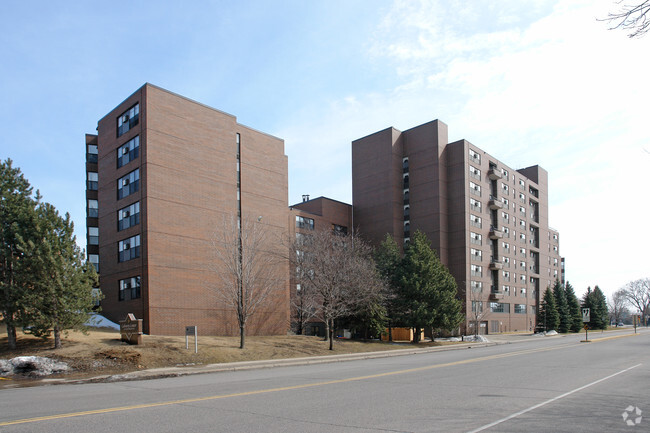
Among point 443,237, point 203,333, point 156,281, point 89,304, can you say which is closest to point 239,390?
point 89,304

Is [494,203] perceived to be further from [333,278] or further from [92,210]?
[92,210]

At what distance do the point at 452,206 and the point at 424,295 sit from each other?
30.6 m

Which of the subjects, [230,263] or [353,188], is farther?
[353,188]

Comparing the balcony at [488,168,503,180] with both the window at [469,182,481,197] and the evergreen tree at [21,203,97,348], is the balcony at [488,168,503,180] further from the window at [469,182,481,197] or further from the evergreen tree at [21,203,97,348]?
the evergreen tree at [21,203,97,348]

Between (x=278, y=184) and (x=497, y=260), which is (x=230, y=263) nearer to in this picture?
(x=278, y=184)

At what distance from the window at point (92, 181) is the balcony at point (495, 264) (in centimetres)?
5608

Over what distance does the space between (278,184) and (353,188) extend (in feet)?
107

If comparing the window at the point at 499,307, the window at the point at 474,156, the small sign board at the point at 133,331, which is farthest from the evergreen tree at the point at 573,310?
the small sign board at the point at 133,331

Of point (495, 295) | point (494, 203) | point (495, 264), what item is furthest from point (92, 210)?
point (495, 295)

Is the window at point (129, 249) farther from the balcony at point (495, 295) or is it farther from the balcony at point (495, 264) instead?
the balcony at point (495, 295)

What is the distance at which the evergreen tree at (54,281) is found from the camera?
915 inches

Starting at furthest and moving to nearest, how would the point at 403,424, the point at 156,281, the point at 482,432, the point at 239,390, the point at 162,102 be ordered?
1. the point at 162,102
2. the point at 156,281
3. the point at 239,390
4. the point at 403,424
5. the point at 482,432

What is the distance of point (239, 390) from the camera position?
1336 cm

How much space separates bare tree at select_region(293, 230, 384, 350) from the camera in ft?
115
